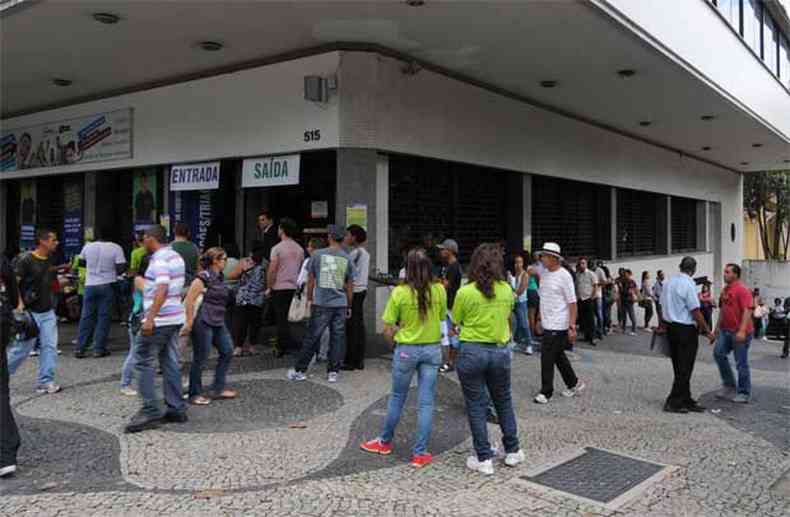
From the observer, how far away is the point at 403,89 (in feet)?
31.3

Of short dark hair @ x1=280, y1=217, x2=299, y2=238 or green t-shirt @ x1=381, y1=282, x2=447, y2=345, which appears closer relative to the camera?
green t-shirt @ x1=381, y1=282, x2=447, y2=345

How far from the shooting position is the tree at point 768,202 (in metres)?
32.2

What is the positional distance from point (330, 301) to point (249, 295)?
1.87 meters

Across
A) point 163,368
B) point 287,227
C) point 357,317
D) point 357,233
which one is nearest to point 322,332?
point 357,317

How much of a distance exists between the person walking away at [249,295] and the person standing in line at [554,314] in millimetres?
3988

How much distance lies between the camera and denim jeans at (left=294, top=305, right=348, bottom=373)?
292 inches

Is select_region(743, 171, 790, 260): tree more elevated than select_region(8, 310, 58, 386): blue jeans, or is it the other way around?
select_region(743, 171, 790, 260): tree

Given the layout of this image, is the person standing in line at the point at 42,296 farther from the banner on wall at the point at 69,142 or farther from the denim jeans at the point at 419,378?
the banner on wall at the point at 69,142

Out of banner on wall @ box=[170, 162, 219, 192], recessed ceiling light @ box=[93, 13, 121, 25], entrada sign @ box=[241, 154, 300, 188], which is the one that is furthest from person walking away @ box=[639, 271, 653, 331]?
recessed ceiling light @ box=[93, 13, 121, 25]

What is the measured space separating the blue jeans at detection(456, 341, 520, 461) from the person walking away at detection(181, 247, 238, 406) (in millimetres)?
2795

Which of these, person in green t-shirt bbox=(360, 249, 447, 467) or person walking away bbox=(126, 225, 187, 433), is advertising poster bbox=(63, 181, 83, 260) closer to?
person walking away bbox=(126, 225, 187, 433)

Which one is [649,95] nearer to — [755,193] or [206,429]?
[206,429]

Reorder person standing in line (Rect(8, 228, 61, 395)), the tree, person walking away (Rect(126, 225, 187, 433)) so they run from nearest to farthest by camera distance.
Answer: person walking away (Rect(126, 225, 187, 433))
person standing in line (Rect(8, 228, 61, 395))
the tree

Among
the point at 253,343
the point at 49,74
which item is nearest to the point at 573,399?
the point at 253,343
